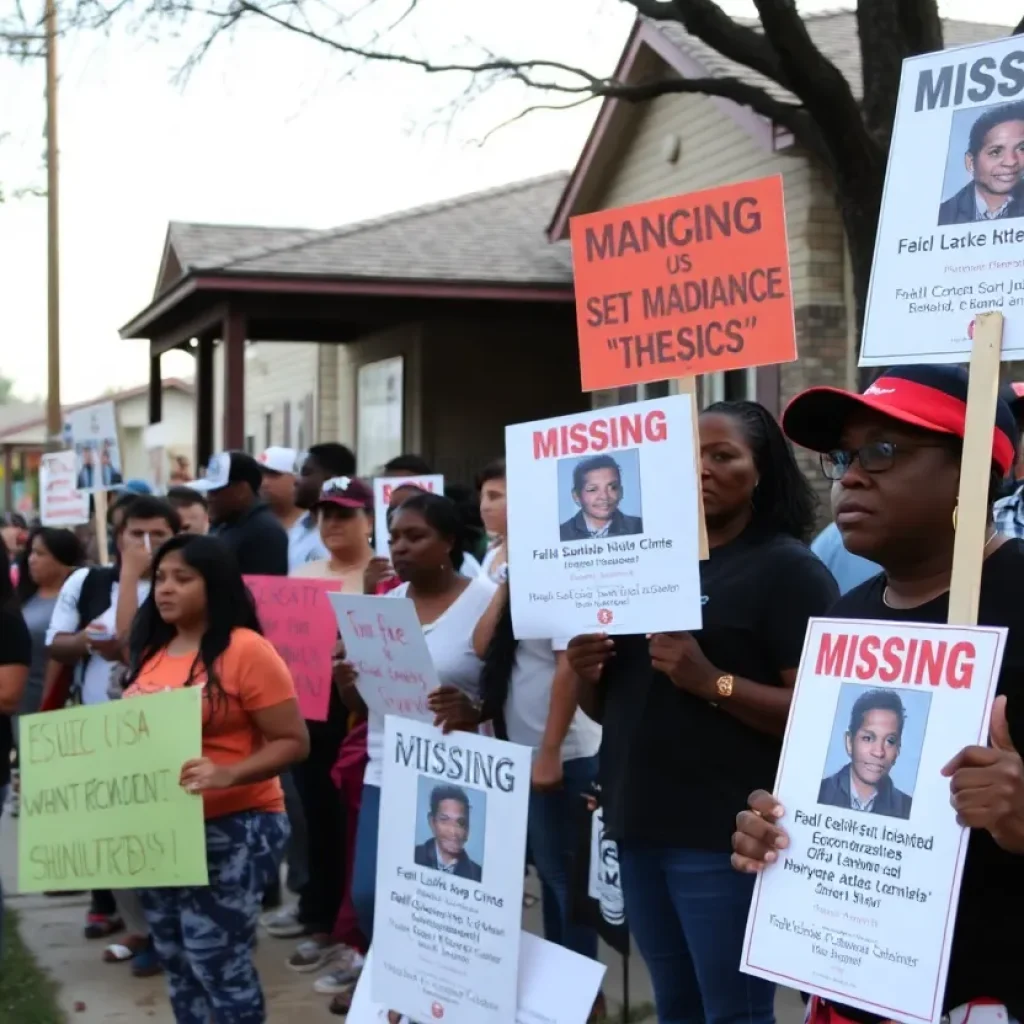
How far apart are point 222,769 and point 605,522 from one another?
5.18ft

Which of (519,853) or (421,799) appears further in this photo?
(421,799)

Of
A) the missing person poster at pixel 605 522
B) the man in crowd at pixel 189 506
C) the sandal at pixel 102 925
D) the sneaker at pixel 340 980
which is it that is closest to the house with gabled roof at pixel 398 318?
the man in crowd at pixel 189 506

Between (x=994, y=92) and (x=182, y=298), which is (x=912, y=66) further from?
(x=182, y=298)

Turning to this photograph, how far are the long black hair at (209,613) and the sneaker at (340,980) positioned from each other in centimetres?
182

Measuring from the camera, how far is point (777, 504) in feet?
11.8

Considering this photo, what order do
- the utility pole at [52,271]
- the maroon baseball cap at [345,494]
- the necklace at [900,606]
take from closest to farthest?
1. the necklace at [900,606]
2. the maroon baseball cap at [345,494]
3. the utility pole at [52,271]

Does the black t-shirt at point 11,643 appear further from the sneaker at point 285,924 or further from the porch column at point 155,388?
the porch column at point 155,388

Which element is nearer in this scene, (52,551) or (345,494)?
(345,494)

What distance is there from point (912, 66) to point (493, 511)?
3.82m

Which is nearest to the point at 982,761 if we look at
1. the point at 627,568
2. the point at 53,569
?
the point at 627,568

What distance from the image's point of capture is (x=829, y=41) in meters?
13.7

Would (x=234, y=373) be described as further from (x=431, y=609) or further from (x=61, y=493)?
(x=431, y=609)

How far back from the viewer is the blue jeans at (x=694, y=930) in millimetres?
3369

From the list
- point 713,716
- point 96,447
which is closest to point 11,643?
point 713,716
